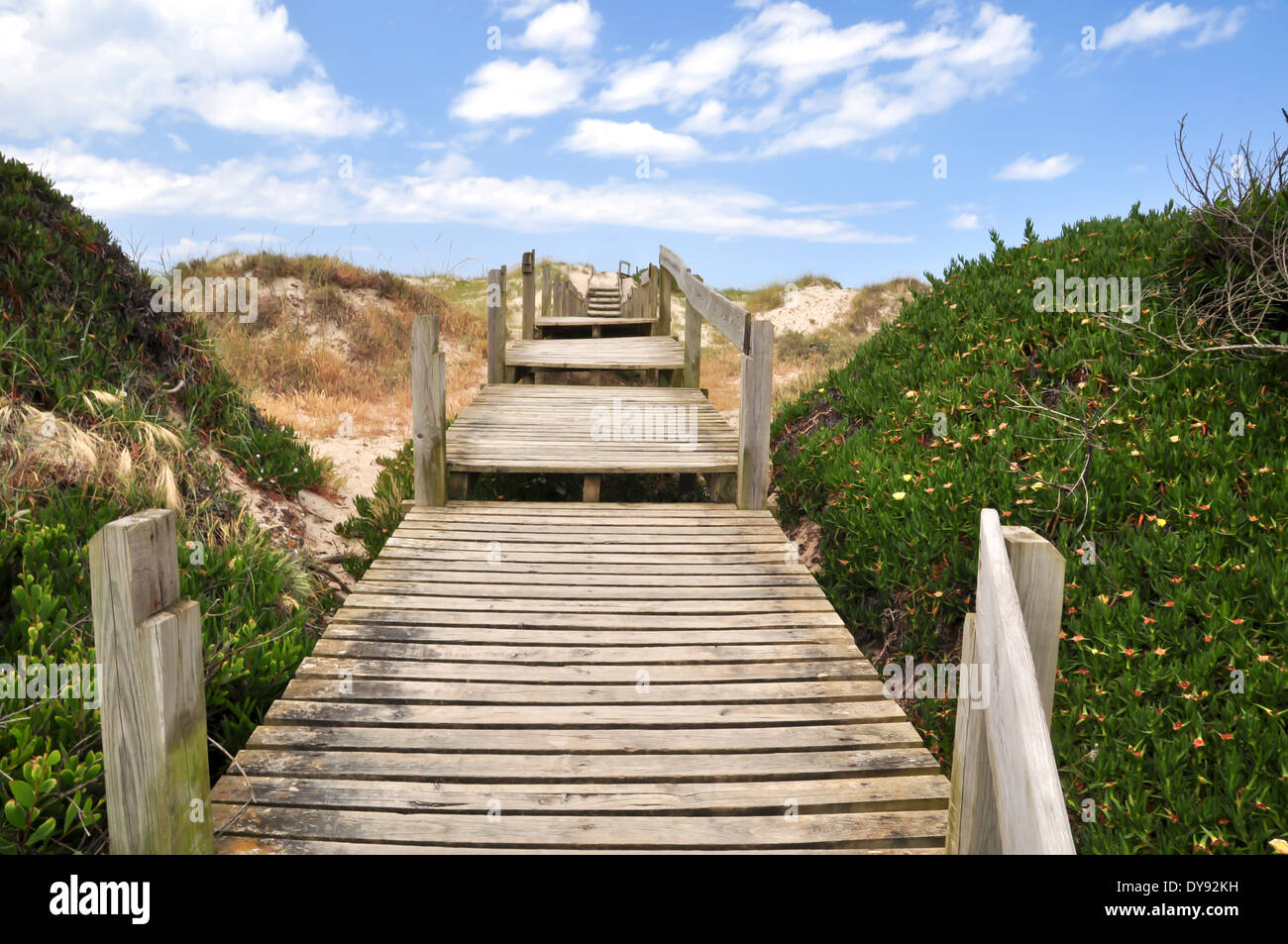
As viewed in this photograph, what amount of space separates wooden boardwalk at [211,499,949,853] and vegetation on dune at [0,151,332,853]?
0.45m

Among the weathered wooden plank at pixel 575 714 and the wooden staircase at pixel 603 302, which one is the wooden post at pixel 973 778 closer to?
the weathered wooden plank at pixel 575 714

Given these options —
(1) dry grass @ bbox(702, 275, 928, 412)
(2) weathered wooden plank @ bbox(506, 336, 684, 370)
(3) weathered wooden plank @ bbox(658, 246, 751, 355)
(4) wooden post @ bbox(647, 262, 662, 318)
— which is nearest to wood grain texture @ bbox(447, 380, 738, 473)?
(2) weathered wooden plank @ bbox(506, 336, 684, 370)

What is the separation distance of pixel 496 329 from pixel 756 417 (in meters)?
4.81

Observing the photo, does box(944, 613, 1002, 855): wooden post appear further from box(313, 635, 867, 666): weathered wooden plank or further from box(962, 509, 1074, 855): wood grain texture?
box(313, 635, 867, 666): weathered wooden plank

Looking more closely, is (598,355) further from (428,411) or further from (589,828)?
(589,828)

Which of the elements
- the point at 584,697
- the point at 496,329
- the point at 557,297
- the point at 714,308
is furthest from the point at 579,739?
the point at 557,297

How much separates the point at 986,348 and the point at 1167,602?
368 centimetres

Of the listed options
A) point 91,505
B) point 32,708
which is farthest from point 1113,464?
point 91,505

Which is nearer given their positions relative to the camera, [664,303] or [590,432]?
[590,432]

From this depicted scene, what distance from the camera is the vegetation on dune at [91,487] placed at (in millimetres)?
3256

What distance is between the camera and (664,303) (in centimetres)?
1316

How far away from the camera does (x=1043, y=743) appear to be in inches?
73.6
